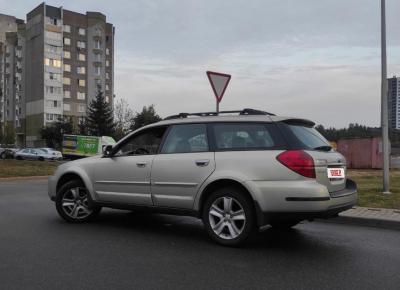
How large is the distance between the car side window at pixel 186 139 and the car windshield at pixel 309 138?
3.90ft

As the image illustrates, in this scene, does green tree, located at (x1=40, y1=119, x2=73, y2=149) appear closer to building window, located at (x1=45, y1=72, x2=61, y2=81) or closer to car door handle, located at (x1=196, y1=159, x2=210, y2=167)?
building window, located at (x1=45, y1=72, x2=61, y2=81)

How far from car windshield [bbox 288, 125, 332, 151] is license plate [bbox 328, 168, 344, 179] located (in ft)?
1.01

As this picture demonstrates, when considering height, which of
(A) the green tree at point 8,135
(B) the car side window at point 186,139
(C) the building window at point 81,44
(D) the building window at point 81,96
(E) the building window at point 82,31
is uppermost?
(E) the building window at point 82,31

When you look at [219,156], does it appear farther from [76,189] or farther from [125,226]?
[76,189]

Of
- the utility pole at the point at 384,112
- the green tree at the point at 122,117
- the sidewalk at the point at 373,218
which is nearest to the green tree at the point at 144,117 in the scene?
the green tree at the point at 122,117

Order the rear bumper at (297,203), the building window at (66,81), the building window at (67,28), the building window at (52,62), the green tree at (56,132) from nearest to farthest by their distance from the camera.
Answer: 1. the rear bumper at (297,203)
2. the green tree at (56,132)
3. the building window at (52,62)
4. the building window at (67,28)
5. the building window at (66,81)

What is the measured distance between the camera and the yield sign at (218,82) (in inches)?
382

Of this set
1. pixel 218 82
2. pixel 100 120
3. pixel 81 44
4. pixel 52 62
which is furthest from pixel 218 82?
pixel 81 44

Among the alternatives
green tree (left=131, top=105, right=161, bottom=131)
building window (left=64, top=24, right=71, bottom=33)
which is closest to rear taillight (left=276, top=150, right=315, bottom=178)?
green tree (left=131, top=105, right=161, bottom=131)

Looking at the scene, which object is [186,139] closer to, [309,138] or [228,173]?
[228,173]

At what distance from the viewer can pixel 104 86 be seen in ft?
322

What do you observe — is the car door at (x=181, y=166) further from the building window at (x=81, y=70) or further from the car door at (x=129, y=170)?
the building window at (x=81, y=70)

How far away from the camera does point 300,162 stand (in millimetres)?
5906

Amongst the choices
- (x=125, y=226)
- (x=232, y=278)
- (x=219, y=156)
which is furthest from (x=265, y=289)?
(x=125, y=226)
